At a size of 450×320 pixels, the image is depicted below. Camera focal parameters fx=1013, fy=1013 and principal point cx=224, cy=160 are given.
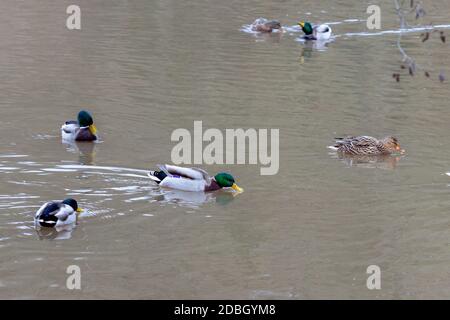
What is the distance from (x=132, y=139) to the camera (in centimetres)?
1454

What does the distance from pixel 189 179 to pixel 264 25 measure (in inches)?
491

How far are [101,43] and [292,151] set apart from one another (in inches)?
362

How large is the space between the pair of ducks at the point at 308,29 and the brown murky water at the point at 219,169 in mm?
383

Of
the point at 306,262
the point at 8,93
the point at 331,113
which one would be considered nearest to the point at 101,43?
the point at 8,93

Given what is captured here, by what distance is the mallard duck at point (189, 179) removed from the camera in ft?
40.5

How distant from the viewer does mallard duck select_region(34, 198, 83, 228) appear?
10.5 meters

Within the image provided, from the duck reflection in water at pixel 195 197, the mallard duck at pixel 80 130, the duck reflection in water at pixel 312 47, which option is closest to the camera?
the duck reflection in water at pixel 195 197

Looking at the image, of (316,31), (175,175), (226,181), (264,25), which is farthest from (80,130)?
(316,31)

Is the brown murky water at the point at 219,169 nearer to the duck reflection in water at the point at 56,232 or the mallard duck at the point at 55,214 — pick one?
the duck reflection in water at the point at 56,232

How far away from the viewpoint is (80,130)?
14.5 meters

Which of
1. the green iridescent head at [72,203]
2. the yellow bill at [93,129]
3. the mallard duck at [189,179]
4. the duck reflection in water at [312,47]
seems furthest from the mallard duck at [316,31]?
the green iridescent head at [72,203]
